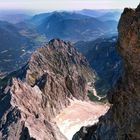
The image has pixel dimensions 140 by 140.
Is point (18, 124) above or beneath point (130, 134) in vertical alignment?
beneath

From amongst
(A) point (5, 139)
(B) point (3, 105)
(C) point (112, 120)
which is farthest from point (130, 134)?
(B) point (3, 105)

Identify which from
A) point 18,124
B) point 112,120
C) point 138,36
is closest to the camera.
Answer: point 138,36

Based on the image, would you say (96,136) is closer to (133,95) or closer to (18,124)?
(133,95)

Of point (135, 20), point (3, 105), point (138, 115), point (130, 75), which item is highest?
point (135, 20)

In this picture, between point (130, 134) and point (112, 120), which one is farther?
point (112, 120)

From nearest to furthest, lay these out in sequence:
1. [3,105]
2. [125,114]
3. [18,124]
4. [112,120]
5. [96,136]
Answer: [125,114] < [112,120] < [96,136] < [18,124] < [3,105]

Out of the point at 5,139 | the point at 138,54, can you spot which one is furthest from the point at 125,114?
the point at 5,139
